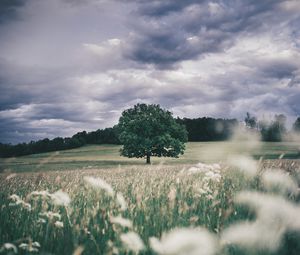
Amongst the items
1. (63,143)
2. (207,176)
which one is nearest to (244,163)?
(207,176)

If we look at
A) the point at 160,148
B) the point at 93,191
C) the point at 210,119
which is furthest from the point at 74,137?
the point at 93,191

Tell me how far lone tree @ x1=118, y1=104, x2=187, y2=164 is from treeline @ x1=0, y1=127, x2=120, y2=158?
17558 mm

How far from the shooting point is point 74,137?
345 ft

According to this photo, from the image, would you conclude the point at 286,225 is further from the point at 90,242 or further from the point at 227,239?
the point at 90,242

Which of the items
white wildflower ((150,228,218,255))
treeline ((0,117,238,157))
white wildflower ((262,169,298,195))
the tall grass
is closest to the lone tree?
treeline ((0,117,238,157))

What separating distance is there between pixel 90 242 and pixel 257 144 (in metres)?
2.86

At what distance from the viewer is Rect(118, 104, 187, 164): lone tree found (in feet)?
170

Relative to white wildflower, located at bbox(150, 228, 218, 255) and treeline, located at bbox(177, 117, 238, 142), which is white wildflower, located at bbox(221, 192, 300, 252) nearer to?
white wildflower, located at bbox(150, 228, 218, 255)

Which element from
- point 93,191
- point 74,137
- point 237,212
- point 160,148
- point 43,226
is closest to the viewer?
point 43,226

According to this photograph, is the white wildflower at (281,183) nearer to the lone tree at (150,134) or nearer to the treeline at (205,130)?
the lone tree at (150,134)

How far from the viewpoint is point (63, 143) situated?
96188mm

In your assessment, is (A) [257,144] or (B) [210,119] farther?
(B) [210,119]

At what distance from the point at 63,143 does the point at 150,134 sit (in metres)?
49.9

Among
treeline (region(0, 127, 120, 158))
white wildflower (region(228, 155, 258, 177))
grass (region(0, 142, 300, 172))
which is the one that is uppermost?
treeline (region(0, 127, 120, 158))
